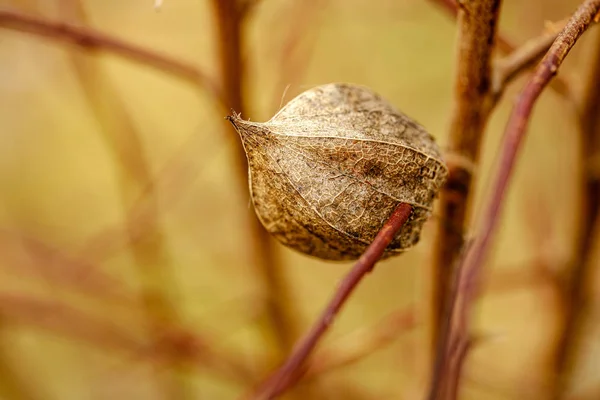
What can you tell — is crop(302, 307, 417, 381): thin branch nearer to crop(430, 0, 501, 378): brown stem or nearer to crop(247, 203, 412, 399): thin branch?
crop(430, 0, 501, 378): brown stem

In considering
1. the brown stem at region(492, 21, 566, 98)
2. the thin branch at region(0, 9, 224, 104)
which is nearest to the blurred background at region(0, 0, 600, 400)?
the thin branch at region(0, 9, 224, 104)

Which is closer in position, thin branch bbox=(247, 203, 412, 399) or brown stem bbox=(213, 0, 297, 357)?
thin branch bbox=(247, 203, 412, 399)

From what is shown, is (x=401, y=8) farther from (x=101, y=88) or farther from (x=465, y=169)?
Answer: (x=465, y=169)

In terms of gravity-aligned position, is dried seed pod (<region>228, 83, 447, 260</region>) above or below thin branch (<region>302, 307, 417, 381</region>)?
above

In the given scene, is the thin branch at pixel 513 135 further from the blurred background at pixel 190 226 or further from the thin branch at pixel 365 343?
the blurred background at pixel 190 226

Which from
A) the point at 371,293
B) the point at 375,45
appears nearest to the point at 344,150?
the point at 371,293
